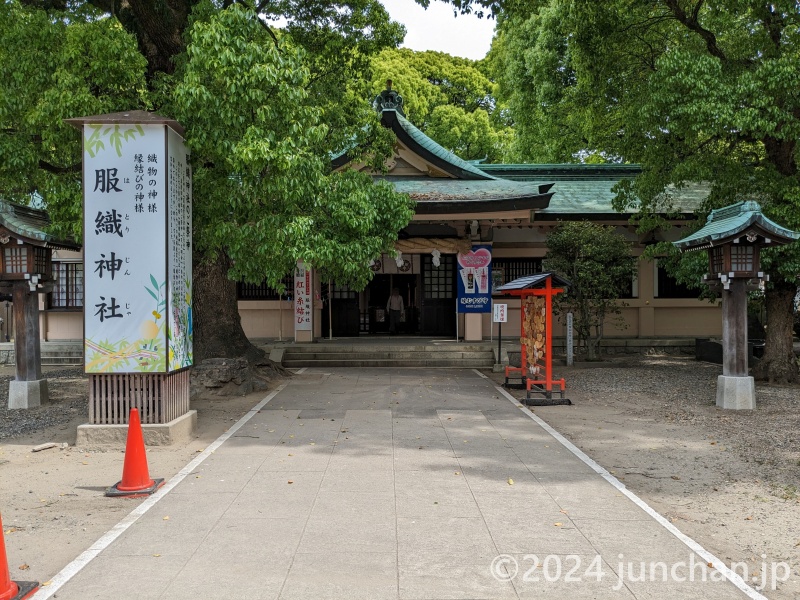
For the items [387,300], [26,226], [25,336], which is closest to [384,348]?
[387,300]

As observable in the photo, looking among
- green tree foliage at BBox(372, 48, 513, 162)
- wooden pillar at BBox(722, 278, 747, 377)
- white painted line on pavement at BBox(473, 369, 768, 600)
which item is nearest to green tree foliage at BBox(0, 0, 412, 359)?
white painted line on pavement at BBox(473, 369, 768, 600)

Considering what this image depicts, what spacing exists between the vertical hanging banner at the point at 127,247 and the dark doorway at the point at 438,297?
12.4 m

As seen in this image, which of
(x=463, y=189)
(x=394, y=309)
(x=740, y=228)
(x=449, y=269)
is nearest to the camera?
(x=740, y=228)

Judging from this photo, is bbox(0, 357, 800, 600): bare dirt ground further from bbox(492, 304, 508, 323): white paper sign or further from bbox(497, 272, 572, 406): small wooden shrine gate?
bbox(492, 304, 508, 323): white paper sign

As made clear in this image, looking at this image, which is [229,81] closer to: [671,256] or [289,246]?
[289,246]

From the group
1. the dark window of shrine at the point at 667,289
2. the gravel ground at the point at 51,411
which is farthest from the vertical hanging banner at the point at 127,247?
the dark window of shrine at the point at 667,289

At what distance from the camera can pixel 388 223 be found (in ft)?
38.6

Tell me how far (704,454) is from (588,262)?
8.74m

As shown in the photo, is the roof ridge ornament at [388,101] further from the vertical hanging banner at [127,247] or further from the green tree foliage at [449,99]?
the green tree foliage at [449,99]

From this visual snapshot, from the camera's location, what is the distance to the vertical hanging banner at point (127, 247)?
8.27m

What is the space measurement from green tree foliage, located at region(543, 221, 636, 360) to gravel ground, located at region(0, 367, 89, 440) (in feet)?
37.4

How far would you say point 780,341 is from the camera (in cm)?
1356

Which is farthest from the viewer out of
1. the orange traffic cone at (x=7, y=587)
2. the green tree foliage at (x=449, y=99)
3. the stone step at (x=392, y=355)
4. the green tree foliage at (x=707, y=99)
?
the green tree foliage at (x=449, y=99)

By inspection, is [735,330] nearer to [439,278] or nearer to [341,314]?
[439,278]
